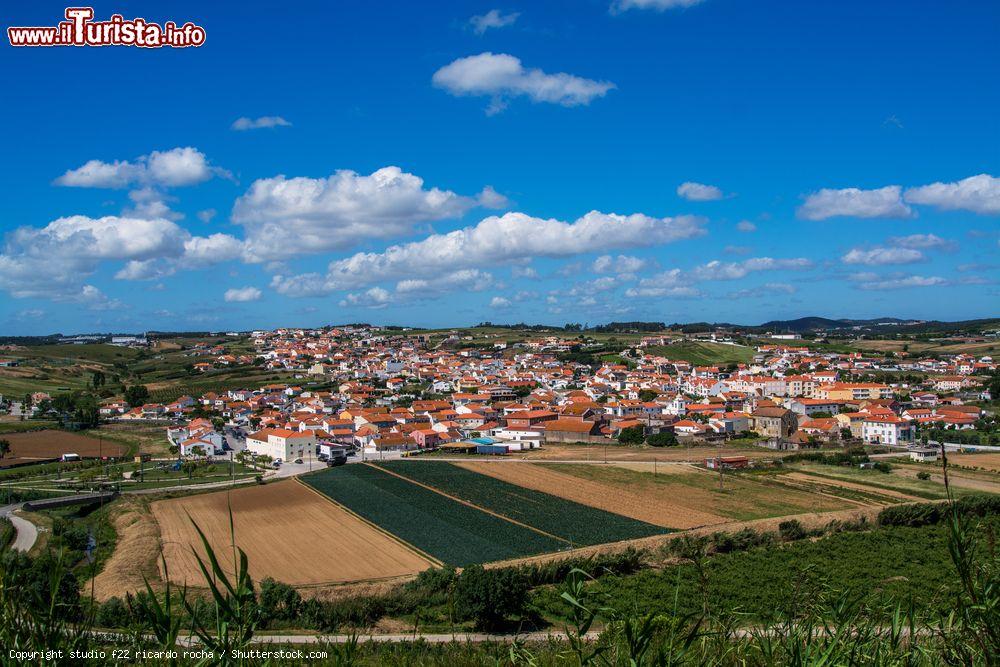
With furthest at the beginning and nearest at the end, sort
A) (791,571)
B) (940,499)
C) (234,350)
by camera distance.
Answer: (234,350) → (940,499) → (791,571)

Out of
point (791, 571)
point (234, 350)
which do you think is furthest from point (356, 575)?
point (234, 350)

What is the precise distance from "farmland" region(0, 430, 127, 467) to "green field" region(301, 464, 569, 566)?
1651cm

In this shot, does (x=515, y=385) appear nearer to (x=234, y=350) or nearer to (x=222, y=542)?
(x=222, y=542)

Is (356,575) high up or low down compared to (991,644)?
down

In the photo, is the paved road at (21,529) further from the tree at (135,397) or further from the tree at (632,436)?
the tree at (135,397)

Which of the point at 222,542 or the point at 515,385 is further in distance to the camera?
the point at 515,385

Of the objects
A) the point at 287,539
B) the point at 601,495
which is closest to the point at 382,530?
the point at 287,539

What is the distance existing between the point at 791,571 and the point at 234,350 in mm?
115027

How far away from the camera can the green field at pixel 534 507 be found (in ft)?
76.3

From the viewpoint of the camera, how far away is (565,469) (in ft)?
117

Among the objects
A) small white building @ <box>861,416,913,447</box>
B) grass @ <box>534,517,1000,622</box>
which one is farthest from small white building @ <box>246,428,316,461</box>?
small white building @ <box>861,416,913,447</box>

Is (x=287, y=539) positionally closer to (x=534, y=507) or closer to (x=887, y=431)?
(x=534, y=507)

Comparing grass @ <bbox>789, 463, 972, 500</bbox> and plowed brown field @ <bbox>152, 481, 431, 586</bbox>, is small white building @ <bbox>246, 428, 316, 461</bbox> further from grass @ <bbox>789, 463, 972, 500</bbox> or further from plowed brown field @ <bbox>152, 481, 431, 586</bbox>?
grass @ <bbox>789, 463, 972, 500</bbox>

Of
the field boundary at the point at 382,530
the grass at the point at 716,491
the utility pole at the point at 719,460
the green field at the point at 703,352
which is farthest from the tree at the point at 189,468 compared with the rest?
the green field at the point at 703,352
